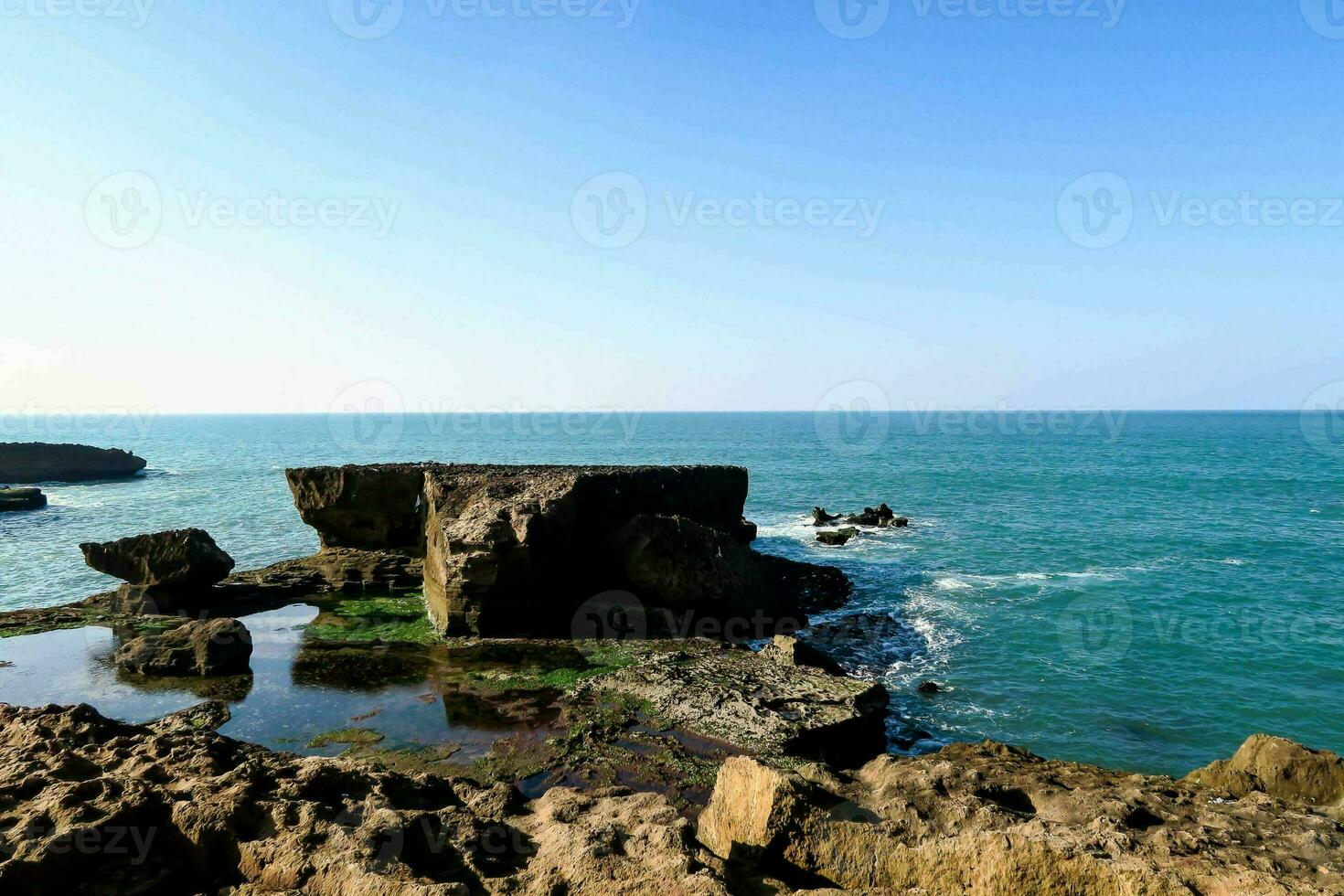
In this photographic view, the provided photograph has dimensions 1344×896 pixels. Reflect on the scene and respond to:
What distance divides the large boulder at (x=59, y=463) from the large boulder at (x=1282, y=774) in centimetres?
9810

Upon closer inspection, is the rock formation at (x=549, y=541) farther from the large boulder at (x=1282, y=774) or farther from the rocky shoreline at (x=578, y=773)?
the large boulder at (x=1282, y=774)

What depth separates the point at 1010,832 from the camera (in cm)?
783

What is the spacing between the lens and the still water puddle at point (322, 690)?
15.1 meters

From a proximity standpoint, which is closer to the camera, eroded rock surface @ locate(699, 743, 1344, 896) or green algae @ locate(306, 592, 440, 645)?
eroded rock surface @ locate(699, 743, 1344, 896)

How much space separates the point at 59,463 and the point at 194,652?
3159 inches

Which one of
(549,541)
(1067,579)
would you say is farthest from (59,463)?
(1067,579)

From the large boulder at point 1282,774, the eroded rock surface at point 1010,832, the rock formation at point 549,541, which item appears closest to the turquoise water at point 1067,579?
the large boulder at point 1282,774

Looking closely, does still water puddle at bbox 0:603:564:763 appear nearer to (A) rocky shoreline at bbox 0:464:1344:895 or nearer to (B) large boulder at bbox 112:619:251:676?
(A) rocky shoreline at bbox 0:464:1344:895

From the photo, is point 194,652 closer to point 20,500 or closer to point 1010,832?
point 1010,832

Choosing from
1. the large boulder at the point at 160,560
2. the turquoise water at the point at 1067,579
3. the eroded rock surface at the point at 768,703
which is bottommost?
the turquoise water at the point at 1067,579

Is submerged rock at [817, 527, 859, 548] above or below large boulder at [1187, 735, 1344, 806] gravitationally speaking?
below

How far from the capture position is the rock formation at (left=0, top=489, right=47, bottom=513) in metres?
53.2

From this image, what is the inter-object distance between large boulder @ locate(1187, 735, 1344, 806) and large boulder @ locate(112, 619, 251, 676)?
22.1 m

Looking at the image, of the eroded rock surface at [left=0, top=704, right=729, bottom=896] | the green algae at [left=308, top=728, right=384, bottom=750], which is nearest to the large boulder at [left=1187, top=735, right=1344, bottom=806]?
the eroded rock surface at [left=0, top=704, right=729, bottom=896]
